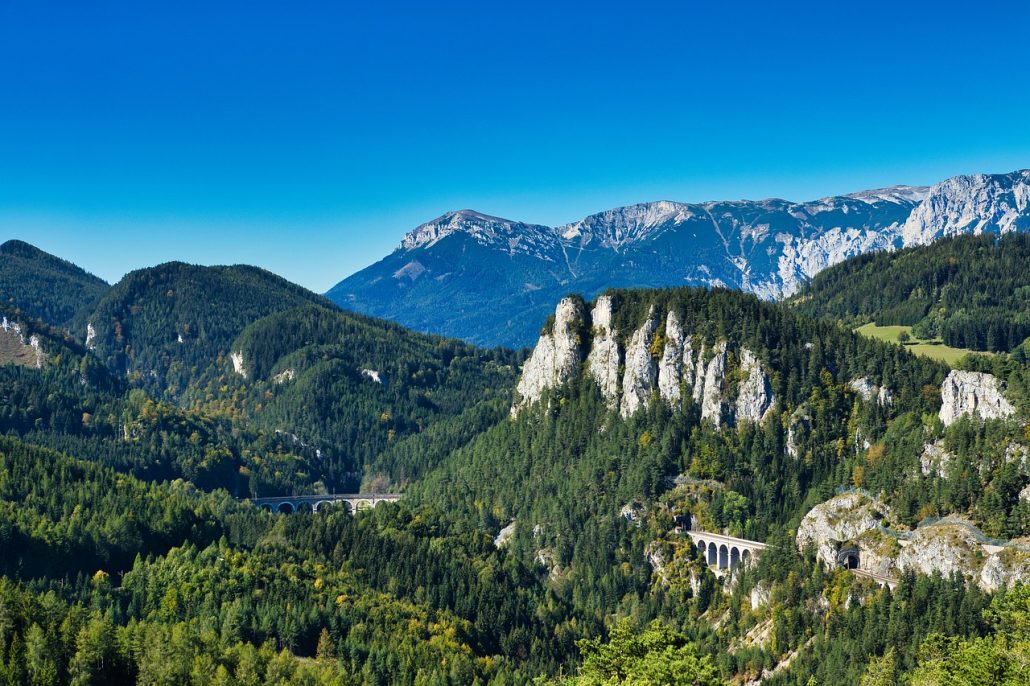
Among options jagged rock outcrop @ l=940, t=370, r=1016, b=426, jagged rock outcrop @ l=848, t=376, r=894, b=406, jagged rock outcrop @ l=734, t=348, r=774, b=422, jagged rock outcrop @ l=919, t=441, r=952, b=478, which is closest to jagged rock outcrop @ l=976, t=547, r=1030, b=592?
jagged rock outcrop @ l=919, t=441, r=952, b=478

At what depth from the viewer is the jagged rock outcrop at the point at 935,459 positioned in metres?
155

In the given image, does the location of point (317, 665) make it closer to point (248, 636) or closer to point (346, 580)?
point (248, 636)

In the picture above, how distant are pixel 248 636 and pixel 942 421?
339ft

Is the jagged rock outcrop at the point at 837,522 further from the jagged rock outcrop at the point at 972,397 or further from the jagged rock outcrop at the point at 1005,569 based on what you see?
the jagged rock outcrop at the point at 1005,569

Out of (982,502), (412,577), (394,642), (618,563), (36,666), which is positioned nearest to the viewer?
(36,666)

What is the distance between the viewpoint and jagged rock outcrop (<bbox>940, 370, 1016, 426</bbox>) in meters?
159

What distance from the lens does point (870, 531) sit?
500ft

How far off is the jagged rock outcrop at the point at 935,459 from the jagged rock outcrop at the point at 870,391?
2333 cm

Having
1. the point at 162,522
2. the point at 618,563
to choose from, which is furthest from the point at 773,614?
the point at 162,522

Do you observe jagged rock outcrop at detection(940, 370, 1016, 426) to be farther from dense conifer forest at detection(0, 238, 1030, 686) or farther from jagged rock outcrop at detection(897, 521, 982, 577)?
jagged rock outcrop at detection(897, 521, 982, 577)

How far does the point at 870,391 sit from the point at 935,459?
3192 cm

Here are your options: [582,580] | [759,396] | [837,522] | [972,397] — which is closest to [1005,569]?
[837,522]

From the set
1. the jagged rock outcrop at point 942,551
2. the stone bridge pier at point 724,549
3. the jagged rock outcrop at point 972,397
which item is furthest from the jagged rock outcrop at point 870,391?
the jagged rock outcrop at point 942,551

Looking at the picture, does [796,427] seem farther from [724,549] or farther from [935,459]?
[935,459]
